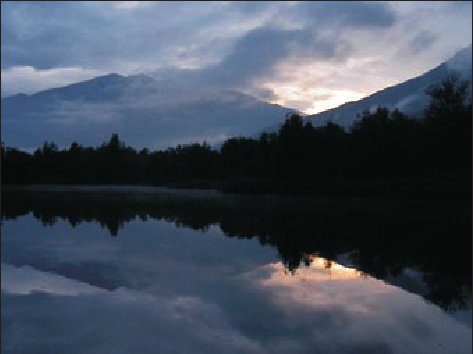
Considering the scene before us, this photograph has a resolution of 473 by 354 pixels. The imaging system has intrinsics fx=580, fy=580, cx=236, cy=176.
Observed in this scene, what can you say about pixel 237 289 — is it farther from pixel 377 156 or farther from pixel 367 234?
pixel 377 156

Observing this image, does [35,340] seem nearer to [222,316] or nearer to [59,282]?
[222,316]

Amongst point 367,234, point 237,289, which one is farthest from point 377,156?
point 237,289

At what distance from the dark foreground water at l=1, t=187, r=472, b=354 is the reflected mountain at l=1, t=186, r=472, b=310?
0.09 metres

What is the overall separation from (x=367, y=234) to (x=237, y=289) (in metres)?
11.3

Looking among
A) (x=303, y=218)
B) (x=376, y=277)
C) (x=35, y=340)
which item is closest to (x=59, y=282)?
(x=35, y=340)

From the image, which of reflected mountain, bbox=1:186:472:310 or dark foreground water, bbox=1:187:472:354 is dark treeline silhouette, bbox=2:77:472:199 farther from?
dark foreground water, bbox=1:187:472:354

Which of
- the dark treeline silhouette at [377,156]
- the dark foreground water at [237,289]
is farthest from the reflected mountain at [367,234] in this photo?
the dark treeline silhouette at [377,156]

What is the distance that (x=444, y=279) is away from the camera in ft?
44.0

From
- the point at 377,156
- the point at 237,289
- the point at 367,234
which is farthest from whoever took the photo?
the point at 377,156

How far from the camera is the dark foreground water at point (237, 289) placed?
8.42m

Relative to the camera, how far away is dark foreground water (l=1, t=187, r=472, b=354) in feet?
27.6

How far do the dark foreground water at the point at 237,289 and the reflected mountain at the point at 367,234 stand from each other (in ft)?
0.29

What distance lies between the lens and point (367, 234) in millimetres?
22234

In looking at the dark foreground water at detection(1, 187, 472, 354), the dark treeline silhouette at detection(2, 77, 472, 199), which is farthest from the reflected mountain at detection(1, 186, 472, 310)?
the dark treeline silhouette at detection(2, 77, 472, 199)
